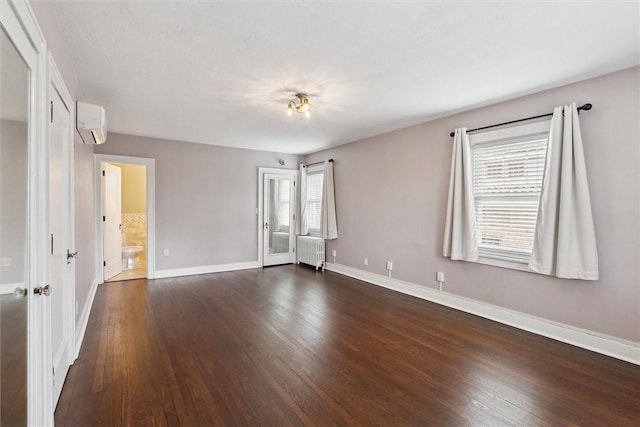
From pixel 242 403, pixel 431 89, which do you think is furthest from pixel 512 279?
pixel 242 403

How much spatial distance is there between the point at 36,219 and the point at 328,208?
15.2ft

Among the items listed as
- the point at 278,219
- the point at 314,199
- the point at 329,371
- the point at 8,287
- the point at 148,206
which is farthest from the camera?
the point at 278,219

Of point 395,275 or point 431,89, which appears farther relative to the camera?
point 395,275

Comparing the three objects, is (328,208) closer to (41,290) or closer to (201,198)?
(201,198)

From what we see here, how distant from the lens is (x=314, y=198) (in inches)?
252

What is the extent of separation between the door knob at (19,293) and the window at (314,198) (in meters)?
5.05

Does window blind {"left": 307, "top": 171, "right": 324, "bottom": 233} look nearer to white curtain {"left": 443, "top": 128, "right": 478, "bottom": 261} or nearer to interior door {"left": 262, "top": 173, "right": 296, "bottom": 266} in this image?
interior door {"left": 262, "top": 173, "right": 296, "bottom": 266}

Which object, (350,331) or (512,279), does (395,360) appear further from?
(512,279)

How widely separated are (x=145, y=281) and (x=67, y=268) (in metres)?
2.97

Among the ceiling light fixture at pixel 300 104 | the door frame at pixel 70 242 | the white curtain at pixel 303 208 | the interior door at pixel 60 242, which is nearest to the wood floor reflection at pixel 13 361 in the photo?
the interior door at pixel 60 242

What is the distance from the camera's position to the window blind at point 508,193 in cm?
311

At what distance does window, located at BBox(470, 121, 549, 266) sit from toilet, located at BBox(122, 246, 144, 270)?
6129mm

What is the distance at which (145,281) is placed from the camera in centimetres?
501

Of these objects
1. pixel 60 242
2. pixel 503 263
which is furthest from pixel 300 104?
pixel 503 263
